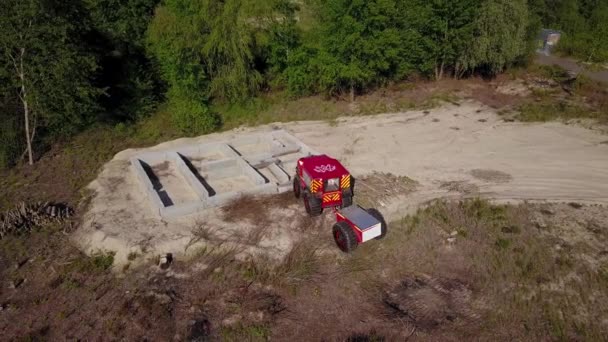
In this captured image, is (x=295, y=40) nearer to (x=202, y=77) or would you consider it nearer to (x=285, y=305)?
(x=202, y=77)

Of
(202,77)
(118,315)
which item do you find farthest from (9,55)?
(118,315)

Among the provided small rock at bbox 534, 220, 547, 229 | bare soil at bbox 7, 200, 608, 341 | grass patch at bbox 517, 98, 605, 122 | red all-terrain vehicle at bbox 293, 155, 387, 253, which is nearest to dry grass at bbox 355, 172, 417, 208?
red all-terrain vehicle at bbox 293, 155, 387, 253

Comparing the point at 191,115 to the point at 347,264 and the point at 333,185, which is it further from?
the point at 347,264

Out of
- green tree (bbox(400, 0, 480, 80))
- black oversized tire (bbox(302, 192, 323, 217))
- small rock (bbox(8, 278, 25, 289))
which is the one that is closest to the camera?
small rock (bbox(8, 278, 25, 289))

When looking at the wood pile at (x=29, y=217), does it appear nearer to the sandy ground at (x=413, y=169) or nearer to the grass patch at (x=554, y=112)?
the sandy ground at (x=413, y=169)

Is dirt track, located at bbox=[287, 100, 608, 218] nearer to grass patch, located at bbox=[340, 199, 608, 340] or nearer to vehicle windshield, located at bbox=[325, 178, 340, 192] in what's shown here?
grass patch, located at bbox=[340, 199, 608, 340]

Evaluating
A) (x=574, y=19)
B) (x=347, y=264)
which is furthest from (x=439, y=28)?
(x=574, y=19)
